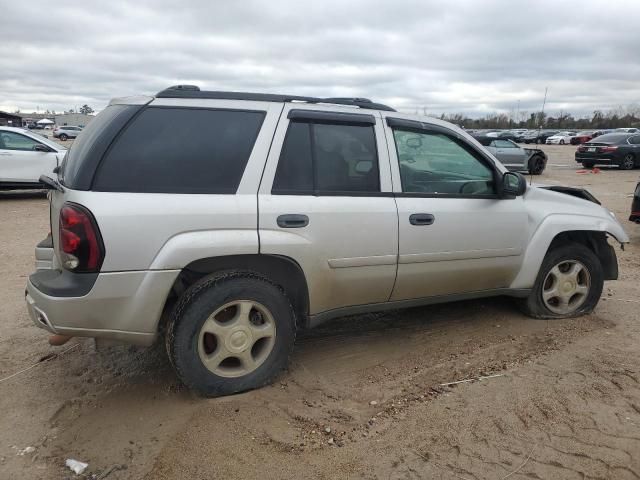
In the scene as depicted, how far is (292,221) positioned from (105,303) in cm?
116

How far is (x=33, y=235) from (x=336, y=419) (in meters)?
6.86

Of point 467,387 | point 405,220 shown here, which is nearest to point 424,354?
point 467,387

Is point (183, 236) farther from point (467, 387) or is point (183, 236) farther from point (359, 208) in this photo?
point (467, 387)

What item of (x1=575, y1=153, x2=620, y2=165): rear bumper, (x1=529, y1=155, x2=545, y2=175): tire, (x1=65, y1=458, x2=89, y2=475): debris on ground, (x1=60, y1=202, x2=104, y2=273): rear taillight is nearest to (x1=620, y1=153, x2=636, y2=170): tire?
(x1=575, y1=153, x2=620, y2=165): rear bumper

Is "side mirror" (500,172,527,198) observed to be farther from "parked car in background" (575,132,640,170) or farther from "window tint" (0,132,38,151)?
"parked car in background" (575,132,640,170)

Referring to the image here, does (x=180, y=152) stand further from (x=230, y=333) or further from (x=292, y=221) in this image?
(x=230, y=333)

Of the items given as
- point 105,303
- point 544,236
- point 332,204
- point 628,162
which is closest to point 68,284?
point 105,303

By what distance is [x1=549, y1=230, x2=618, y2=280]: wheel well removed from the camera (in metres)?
4.66

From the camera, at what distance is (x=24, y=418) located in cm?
317

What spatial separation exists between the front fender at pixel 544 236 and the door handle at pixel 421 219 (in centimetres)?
104

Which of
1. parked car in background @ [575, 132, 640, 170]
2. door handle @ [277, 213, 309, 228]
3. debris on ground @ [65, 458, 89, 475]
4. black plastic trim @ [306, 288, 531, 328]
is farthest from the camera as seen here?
parked car in background @ [575, 132, 640, 170]

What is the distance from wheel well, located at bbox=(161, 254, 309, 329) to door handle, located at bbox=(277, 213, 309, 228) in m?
0.20

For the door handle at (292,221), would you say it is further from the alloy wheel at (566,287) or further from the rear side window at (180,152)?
the alloy wheel at (566,287)

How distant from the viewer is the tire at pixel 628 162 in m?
21.6
